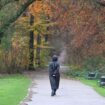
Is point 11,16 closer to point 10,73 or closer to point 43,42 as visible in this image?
point 10,73

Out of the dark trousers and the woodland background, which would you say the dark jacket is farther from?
the woodland background

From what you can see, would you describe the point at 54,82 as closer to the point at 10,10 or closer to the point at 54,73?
the point at 54,73

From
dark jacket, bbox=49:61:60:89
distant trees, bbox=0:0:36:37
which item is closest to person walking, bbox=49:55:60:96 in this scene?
dark jacket, bbox=49:61:60:89

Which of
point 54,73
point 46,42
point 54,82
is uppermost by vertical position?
point 46,42

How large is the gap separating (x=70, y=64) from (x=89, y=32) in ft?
32.8

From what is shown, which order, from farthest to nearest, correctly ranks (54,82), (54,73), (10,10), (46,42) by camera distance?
(46,42) → (54,82) → (54,73) → (10,10)

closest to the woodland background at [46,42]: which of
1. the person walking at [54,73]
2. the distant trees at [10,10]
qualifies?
the person walking at [54,73]

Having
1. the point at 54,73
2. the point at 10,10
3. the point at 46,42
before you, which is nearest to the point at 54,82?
the point at 54,73

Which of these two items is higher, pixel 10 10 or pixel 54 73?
pixel 10 10

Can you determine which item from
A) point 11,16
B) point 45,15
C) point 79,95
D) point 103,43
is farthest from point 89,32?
point 11,16

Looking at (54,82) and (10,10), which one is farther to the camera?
(54,82)

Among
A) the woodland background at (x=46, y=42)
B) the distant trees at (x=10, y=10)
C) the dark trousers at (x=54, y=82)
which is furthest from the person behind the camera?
the woodland background at (x=46, y=42)

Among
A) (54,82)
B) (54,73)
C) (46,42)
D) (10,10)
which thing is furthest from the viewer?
(46,42)

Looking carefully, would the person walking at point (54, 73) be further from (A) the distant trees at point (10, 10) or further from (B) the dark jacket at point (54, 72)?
(A) the distant trees at point (10, 10)
